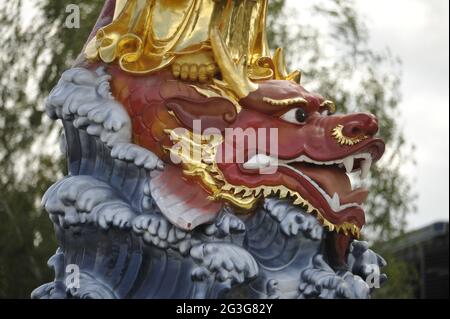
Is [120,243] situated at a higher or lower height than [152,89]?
lower

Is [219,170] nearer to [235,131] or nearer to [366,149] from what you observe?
[235,131]

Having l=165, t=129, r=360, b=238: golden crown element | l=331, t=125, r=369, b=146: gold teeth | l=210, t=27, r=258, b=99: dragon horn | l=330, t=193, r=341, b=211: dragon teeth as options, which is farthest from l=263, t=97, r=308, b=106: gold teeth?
l=330, t=193, r=341, b=211: dragon teeth

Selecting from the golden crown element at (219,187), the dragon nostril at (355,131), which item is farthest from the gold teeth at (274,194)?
the dragon nostril at (355,131)

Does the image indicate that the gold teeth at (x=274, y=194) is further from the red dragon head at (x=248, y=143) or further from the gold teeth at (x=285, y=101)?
the gold teeth at (x=285, y=101)

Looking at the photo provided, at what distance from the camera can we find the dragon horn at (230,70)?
823 centimetres

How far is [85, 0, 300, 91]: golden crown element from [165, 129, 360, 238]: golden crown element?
429 millimetres

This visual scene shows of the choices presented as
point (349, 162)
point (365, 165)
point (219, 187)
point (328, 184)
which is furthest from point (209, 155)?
point (365, 165)

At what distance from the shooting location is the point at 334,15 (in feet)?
57.5

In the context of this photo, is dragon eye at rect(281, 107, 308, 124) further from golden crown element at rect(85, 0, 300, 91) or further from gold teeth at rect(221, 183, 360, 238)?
gold teeth at rect(221, 183, 360, 238)

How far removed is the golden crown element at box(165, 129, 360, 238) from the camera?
804cm

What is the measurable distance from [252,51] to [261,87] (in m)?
0.54

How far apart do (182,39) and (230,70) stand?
36 centimetres
